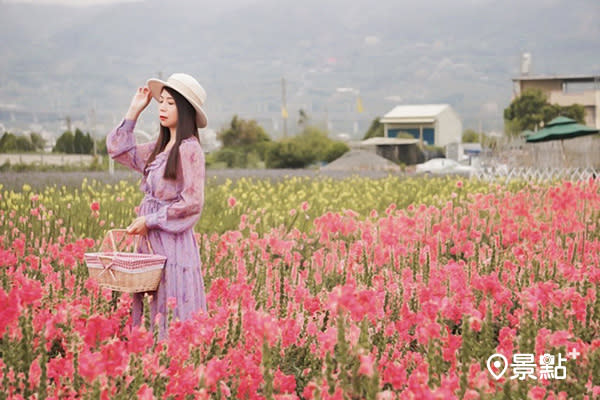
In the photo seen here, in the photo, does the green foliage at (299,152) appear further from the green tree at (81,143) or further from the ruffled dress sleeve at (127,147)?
the ruffled dress sleeve at (127,147)

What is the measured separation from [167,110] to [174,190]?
1.38 ft

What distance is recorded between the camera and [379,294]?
3406 millimetres

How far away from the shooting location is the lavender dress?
356 centimetres

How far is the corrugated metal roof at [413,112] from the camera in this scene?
249 feet

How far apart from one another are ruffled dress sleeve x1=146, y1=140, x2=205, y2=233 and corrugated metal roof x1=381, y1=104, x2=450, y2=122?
70.9 meters

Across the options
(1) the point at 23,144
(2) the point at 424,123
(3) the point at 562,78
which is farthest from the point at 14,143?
(2) the point at 424,123

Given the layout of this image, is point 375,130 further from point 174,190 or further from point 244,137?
point 174,190

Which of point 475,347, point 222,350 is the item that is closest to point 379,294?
point 475,347

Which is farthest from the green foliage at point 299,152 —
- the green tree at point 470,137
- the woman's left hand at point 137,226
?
the green tree at point 470,137

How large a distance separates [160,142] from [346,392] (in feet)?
7.03

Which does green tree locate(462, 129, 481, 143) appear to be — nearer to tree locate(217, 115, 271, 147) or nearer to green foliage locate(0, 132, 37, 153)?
tree locate(217, 115, 271, 147)

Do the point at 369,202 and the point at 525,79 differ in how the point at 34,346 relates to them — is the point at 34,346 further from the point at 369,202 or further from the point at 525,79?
the point at 525,79

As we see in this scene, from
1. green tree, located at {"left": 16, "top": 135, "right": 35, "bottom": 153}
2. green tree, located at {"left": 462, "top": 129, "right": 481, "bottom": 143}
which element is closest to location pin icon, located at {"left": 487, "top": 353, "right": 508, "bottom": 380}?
green tree, located at {"left": 16, "top": 135, "right": 35, "bottom": 153}

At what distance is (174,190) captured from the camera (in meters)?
3.66
